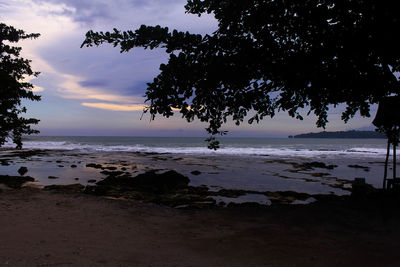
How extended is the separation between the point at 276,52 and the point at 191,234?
18.6 feet

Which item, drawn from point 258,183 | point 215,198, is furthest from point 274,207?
point 258,183

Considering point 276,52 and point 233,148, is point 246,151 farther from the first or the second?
point 276,52

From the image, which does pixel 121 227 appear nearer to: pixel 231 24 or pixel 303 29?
pixel 231 24

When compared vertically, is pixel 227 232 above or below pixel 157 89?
below

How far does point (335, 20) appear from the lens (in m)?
7.67

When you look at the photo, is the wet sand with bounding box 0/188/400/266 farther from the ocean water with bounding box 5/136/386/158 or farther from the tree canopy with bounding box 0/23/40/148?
the ocean water with bounding box 5/136/386/158

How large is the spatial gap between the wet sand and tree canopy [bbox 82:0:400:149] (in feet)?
11.3

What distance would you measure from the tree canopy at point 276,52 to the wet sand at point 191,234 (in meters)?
3.44

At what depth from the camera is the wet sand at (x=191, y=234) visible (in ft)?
17.1

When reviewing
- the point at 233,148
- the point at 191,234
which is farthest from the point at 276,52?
the point at 233,148

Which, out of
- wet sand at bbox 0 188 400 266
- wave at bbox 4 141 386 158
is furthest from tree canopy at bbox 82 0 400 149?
wave at bbox 4 141 386 158

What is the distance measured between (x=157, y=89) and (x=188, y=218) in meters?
4.18

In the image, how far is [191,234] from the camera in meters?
6.99

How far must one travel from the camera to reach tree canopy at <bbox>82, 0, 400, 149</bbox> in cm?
749
